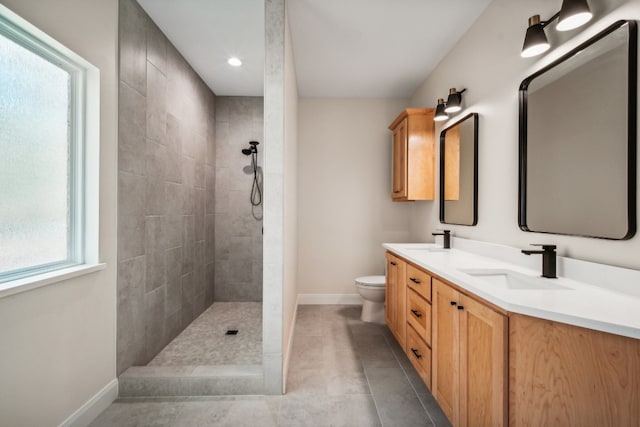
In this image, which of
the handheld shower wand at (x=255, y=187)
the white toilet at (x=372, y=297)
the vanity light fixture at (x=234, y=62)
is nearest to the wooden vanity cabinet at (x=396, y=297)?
the white toilet at (x=372, y=297)

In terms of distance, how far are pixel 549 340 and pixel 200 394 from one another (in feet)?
6.30

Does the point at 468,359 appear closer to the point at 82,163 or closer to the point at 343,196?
the point at 82,163

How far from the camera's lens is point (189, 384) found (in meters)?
1.94

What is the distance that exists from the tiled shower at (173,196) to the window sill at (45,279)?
28 centimetres

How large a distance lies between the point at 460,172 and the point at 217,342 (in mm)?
2509

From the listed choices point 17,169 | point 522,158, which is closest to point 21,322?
point 17,169

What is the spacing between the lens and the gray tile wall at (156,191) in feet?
6.58

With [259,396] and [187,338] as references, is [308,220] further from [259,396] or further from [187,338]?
[259,396]

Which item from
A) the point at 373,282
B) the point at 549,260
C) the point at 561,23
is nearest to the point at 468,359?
the point at 549,260

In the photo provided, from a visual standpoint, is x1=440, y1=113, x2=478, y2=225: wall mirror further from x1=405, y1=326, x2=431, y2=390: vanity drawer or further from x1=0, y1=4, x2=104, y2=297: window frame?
x1=0, y1=4, x2=104, y2=297: window frame

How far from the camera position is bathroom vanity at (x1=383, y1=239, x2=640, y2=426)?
2.91 ft

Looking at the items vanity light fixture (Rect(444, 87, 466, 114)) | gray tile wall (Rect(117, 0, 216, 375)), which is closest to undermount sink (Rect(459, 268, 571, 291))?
vanity light fixture (Rect(444, 87, 466, 114))

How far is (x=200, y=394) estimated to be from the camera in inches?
76.5

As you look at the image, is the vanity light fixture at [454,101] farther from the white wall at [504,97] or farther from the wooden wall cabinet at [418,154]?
the wooden wall cabinet at [418,154]
